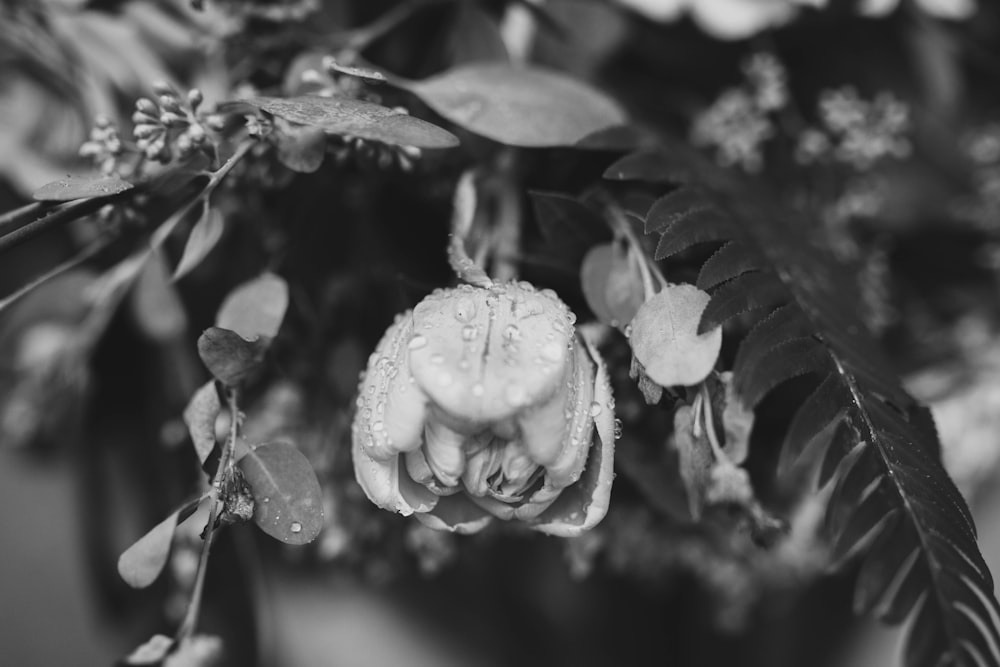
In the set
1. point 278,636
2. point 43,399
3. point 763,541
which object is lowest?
point 278,636

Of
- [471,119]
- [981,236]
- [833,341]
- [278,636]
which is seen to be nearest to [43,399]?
[278,636]

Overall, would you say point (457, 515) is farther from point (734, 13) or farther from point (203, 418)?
point (734, 13)

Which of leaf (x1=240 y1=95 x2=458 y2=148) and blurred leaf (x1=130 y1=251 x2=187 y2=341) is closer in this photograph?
leaf (x1=240 y1=95 x2=458 y2=148)

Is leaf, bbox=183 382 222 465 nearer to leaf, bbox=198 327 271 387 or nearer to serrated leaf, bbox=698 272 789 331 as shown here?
leaf, bbox=198 327 271 387

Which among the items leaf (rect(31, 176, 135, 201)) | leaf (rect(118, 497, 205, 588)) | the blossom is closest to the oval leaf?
leaf (rect(118, 497, 205, 588))

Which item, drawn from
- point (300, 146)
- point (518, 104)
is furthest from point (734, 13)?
point (300, 146)

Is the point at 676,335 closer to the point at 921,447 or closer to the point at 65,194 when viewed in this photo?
the point at 921,447

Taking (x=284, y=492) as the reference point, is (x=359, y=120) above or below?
above
